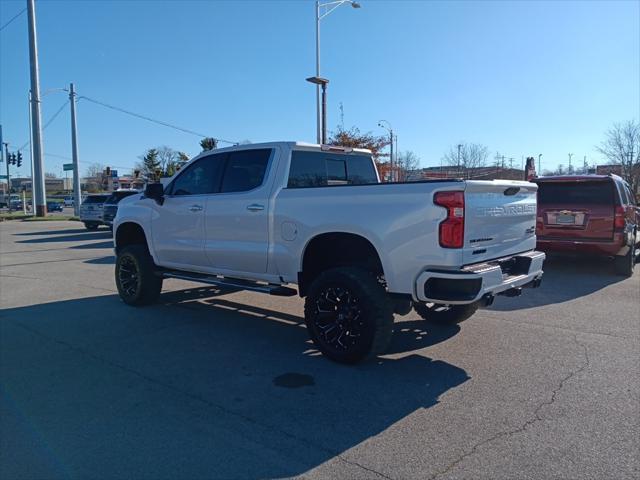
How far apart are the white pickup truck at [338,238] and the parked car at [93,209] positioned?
17.8 meters

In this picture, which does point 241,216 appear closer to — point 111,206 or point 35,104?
point 111,206

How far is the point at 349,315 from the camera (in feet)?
15.8

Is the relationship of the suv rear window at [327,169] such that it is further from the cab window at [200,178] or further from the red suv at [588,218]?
the red suv at [588,218]

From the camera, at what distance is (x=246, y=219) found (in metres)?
5.80

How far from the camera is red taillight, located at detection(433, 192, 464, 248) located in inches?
164

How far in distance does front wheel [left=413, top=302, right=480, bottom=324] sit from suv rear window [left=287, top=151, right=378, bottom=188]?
164 centimetres

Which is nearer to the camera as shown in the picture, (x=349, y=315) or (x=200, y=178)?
(x=349, y=315)

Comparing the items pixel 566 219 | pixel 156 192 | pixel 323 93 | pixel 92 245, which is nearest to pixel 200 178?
pixel 156 192

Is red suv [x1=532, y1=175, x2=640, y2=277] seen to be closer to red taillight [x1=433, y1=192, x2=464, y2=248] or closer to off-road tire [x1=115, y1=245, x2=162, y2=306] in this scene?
red taillight [x1=433, y1=192, x2=464, y2=248]

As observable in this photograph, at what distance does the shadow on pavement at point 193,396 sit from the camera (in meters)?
3.26

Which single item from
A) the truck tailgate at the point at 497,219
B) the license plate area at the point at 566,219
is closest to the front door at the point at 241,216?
the truck tailgate at the point at 497,219

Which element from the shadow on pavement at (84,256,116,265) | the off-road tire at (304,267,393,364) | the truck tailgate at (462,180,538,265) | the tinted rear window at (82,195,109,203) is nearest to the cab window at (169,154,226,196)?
the off-road tire at (304,267,393,364)

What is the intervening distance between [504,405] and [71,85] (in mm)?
40092

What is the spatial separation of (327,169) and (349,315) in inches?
84.5
